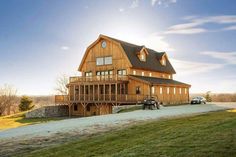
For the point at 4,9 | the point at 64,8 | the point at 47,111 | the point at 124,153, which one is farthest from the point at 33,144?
the point at 47,111

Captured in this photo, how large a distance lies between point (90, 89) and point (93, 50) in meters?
6.50

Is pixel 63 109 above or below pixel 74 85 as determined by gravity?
below

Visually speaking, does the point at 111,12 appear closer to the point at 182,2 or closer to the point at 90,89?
the point at 182,2

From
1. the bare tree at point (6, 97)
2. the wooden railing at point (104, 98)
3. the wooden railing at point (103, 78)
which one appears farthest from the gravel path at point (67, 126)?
the bare tree at point (6, 97)

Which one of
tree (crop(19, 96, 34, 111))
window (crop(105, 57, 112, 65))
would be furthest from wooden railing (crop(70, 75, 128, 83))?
tree (crop(19, 96, 34, 111))

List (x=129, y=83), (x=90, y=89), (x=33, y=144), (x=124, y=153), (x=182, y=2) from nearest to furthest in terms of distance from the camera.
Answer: (x=124, y=153) < (x=33, y=144) < (x=182, y=2) < (x=129, y=83) < (x=90, y=89)

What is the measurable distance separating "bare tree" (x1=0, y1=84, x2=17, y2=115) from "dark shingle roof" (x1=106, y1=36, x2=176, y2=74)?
31122 mm

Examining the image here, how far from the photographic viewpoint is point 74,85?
44031 mm

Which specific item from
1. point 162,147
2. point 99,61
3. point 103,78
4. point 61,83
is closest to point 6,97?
point 61,83

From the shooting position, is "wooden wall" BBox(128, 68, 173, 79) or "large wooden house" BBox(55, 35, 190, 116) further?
"wooden wall" BBox(128, 68, 173, 79)

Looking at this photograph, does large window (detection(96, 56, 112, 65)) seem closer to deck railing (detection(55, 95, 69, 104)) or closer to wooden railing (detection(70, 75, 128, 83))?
wooden railing (detection(70, 75, 128, 83))

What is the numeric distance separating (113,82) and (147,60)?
10.2 m

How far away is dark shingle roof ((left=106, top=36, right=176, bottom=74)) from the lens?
43719mm

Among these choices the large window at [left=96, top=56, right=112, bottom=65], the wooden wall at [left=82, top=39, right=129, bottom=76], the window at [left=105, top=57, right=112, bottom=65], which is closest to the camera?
the wooden wall at [left=82, top=39, right=129, bottom=76]
